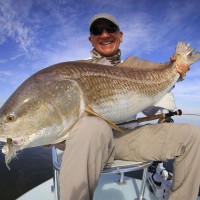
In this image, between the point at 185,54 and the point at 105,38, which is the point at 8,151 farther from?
the point at 185,54

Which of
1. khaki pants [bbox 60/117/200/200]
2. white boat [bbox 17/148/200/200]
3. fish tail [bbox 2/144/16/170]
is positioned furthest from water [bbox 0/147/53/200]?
fish tail [bbox 2/144/16/170]

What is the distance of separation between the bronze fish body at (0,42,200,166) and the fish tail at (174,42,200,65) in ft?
2.45

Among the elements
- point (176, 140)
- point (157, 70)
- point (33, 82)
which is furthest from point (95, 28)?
point (176, 140)

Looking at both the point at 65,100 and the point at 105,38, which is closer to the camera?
the point at 65,100

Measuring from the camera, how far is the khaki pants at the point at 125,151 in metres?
2.04

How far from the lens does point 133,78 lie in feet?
9.65

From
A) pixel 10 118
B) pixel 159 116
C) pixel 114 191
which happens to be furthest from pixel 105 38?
pixel 114 191

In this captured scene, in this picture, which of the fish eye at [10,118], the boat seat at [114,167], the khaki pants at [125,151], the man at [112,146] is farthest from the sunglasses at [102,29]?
the fish eye at [10,118]

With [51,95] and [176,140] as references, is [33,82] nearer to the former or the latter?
[51,95]

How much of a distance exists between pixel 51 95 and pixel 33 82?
0.22m

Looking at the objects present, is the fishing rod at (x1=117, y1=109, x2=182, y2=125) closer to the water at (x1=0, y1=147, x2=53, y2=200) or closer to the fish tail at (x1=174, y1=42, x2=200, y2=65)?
the fish tail at (x1=174, y1=42, x2=200, y2=65)

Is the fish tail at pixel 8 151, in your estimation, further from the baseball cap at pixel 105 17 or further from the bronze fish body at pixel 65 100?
the baseball cap at pixel 105 17

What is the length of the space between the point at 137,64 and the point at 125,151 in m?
1.10

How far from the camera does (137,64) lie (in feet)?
10.4
